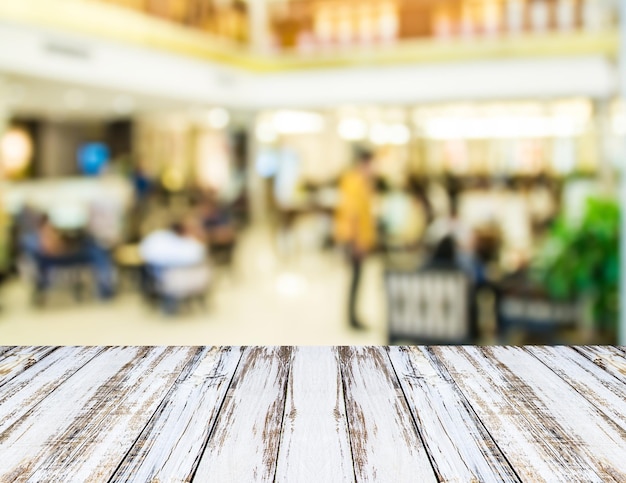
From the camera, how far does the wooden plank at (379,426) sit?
3.34ft

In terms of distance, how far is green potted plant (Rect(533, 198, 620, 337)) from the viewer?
4242mm

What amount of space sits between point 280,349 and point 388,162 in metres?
15.5

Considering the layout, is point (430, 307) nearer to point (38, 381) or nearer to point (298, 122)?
point (38, 381)

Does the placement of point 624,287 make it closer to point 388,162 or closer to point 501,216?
point 501,216

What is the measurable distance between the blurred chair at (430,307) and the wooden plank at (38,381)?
373 centimetres

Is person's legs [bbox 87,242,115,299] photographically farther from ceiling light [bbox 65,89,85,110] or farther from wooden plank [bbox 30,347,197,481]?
wooden plank [bbox 30,347,197,481]

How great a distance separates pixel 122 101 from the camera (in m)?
12.1

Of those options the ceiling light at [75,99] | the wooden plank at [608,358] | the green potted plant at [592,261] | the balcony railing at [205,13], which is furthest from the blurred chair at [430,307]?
the ceiling light at [75,99]

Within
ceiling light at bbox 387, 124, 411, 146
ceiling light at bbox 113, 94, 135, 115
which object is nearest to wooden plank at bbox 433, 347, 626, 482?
ceiling light at bbox 113, 94, 135, 115

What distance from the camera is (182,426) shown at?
3.88 feet

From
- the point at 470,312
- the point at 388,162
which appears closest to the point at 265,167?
the point at 388,162

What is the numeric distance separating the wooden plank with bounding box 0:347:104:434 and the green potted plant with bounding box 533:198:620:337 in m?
3.36

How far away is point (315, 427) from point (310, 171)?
684 inches

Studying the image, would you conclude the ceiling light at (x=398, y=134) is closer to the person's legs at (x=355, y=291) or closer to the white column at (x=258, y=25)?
the white column at (x=258, y=25)
